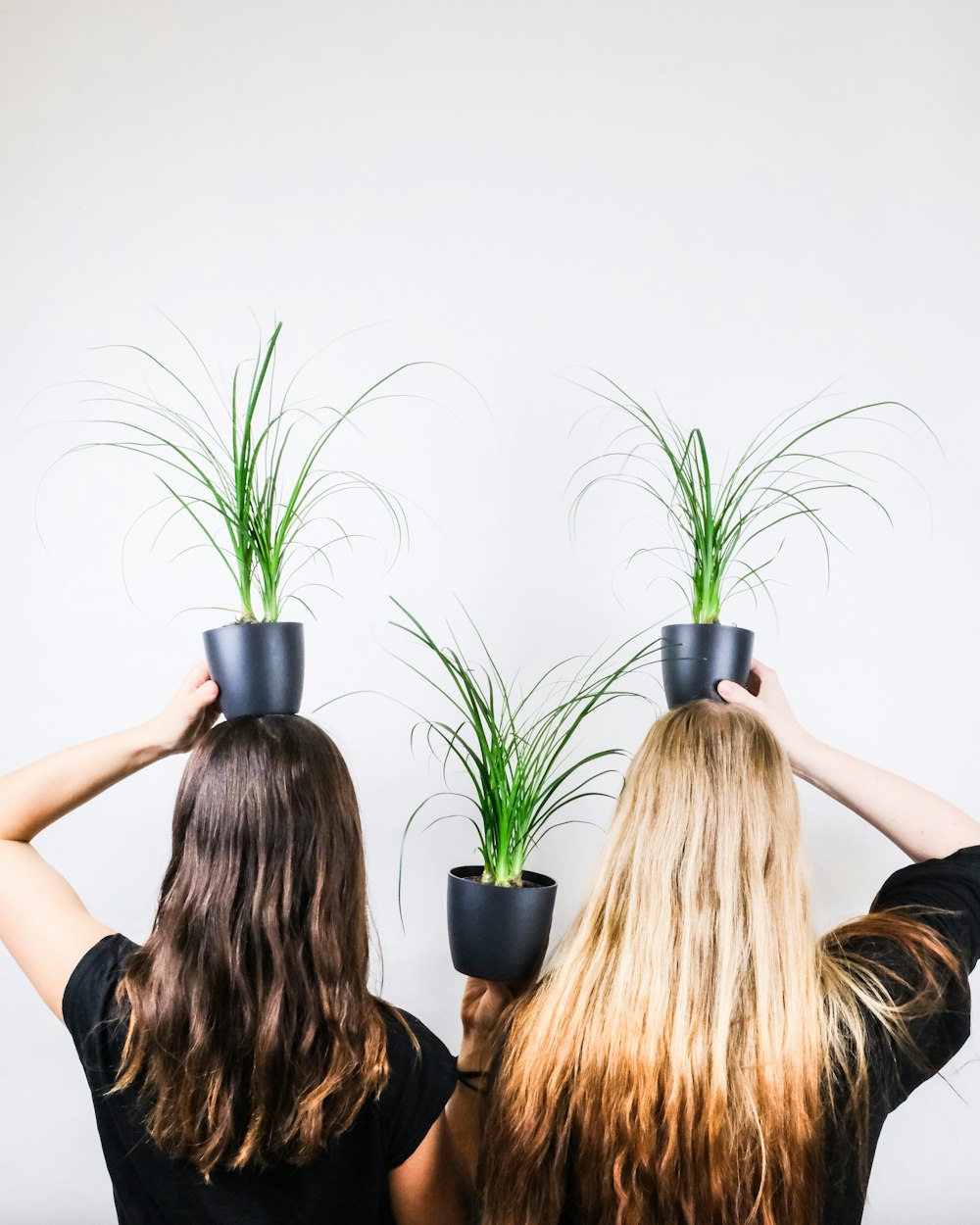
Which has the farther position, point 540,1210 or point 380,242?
point 380,242

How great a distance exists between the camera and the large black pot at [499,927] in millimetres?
1339

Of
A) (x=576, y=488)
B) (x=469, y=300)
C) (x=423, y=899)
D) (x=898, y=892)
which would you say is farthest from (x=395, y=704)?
(x=898, y=892)

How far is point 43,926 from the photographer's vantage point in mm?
1147

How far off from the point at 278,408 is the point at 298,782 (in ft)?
3.26

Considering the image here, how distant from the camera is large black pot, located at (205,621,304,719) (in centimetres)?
126

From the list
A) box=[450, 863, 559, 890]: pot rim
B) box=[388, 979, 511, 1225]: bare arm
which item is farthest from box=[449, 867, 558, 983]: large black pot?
box=[388, 979, 511, 1225]: bare arm

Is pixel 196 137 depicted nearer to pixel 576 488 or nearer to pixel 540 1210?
pixel 576 488

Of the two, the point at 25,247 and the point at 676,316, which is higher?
the point at 25,247

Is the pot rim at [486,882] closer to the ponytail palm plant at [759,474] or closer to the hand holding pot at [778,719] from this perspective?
the hand holding pot at [778,719]

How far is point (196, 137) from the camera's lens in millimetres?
1878

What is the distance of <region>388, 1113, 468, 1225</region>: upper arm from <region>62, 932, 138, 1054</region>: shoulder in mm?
449

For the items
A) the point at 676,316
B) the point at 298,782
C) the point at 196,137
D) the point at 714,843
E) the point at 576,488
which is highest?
the point at 196,137

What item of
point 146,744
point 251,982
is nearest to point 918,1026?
point 251,982

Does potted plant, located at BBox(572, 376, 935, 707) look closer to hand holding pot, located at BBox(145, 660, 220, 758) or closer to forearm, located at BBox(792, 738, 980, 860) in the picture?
forearm, located at BBox(792, 738, 980, 860)
